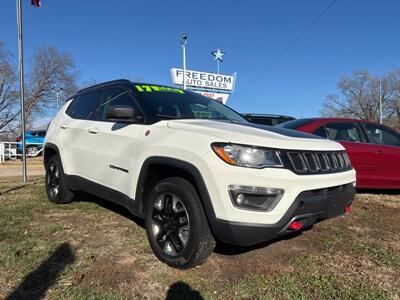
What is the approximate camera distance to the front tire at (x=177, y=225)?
3.38 m

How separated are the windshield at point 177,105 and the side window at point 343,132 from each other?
109 inches

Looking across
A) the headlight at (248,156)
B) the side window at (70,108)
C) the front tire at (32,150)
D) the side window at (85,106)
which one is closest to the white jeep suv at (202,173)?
the headlight at (248,156)

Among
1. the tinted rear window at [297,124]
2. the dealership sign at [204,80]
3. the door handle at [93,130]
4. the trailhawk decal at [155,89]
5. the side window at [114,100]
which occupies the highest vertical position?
the dealership sign at [204,80]

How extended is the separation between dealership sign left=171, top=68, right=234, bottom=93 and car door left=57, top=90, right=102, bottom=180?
24845 millimetres

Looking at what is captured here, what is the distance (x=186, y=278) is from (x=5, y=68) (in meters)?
48.9

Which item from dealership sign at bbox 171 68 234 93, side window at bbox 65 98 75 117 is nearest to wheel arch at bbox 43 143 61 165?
side window at bbox 65 98 75 117

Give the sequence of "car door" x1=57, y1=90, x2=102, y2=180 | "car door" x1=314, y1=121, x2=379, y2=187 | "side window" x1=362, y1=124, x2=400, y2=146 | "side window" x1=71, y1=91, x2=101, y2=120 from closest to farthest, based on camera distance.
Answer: "car door" x1=57, y1=90, x2=102, y2=180 < "side window" x1=71, y1=91, x2=101, y2=120 < "car door" x1=314, y1=121, x2=379, y2=187 < "side window" x1=362, y1=124, x2=400, y2=146

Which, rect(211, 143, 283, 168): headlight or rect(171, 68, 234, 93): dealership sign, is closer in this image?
rect(211, 143, 283, 168): headlight

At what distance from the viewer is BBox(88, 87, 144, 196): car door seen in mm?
4215

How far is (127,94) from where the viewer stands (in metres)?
4.62

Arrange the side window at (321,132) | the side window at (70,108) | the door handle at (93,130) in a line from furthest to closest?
the side window at (321,132) → the side window at (70,108) → the door handle at (93,130)

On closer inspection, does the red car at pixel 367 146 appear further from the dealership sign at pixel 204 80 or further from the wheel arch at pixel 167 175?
the dealership sign at pixel 204 80

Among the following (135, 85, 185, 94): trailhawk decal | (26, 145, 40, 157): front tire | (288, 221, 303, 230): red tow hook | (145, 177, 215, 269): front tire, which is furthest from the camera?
(26, 145, 40, 157): front tire

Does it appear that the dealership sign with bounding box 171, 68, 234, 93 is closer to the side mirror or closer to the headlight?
the side mirror
